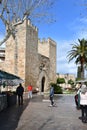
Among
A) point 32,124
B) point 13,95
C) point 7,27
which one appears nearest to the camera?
point 32,124

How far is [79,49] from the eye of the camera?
56125 mm

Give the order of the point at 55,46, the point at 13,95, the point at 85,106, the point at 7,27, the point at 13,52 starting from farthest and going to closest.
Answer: the point at 55,46 → the point at 13,52 → the point at 13,95 → the point at 7,27 → the point at 85,106

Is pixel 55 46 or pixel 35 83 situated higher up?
pixel 55 46

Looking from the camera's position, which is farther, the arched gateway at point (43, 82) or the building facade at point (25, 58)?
the arched gateway at point (43, 82)

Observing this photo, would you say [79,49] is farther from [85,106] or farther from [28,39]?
[85,106]

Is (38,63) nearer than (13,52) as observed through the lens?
No

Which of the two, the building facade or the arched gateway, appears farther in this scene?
the arched gateway

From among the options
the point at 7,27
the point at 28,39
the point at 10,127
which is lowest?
the point at 10,127

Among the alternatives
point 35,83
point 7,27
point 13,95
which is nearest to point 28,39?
point 35,83

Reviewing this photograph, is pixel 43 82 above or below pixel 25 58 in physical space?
below

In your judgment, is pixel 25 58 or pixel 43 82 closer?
pixel 25 58

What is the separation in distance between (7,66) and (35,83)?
251 inches

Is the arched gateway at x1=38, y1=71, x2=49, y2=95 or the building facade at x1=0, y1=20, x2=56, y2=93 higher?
the building facade at x1=0, y1=20, x2=56, y2=93

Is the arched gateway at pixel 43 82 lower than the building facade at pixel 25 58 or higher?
lower
